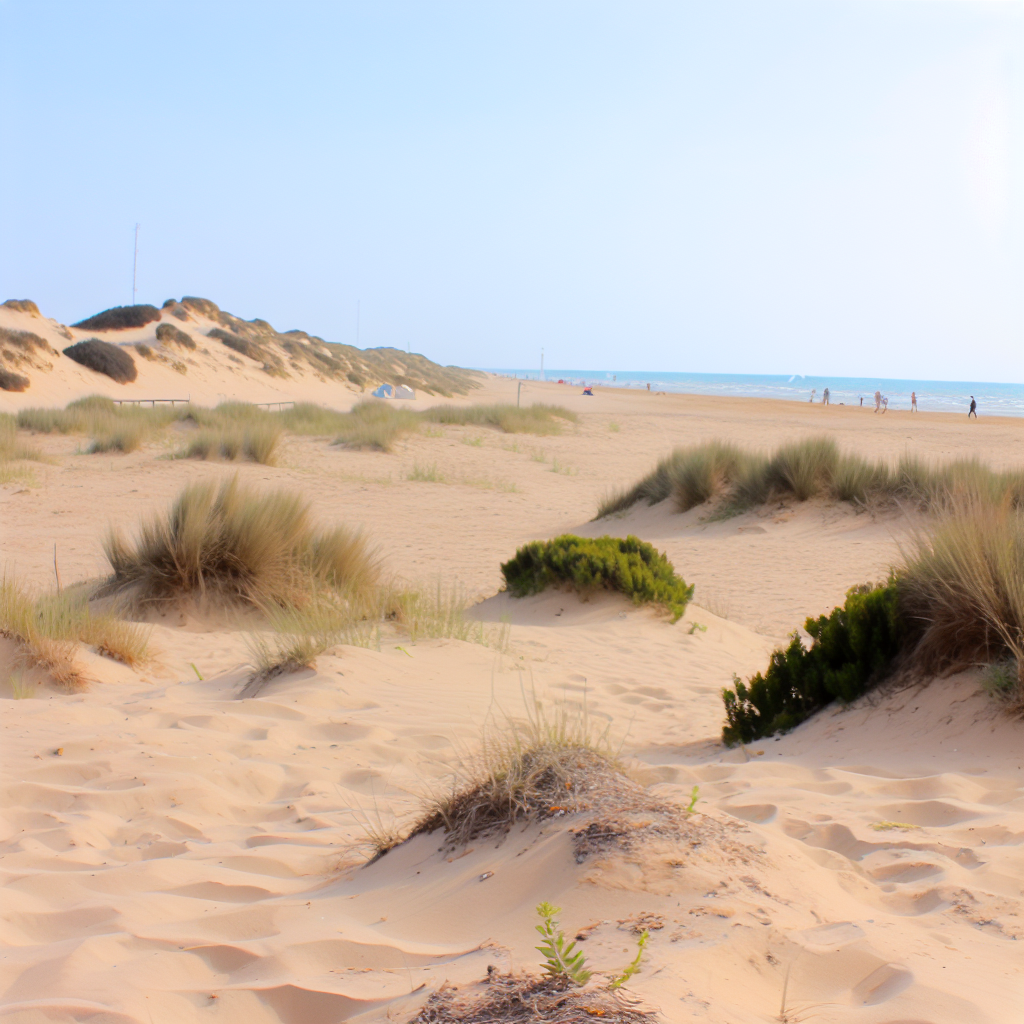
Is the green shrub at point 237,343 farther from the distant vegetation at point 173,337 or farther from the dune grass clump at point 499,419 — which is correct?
the dune grass clump at point 499,419

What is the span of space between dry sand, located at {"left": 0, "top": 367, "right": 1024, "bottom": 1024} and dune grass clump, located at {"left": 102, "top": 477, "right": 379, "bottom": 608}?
459 millimetres

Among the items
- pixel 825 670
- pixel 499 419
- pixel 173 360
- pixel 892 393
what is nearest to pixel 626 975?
pixel 825 670

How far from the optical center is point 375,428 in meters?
21.2

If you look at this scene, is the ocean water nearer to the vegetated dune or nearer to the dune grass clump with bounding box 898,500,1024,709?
the vegetated dune

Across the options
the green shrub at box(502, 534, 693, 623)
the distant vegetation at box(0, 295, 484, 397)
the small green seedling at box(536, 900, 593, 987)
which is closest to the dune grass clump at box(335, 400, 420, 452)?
the green shrub at box(502, 534, 693, 623)

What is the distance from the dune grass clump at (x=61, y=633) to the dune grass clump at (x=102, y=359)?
33591 millimetres

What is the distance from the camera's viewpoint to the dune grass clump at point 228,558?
685 centimetres

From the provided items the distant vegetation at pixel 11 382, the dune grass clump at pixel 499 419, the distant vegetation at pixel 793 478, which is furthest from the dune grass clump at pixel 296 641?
the distant vegetation at pixel 11 382

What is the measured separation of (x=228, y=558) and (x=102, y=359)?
33.1 meters

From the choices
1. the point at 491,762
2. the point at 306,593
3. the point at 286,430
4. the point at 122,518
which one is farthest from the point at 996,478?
the point at 286,430

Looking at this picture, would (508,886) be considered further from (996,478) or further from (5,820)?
(996,478)

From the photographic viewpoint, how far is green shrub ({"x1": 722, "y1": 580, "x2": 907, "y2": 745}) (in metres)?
4.52

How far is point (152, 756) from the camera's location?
3799 mm

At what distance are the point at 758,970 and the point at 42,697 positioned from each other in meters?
4.17
